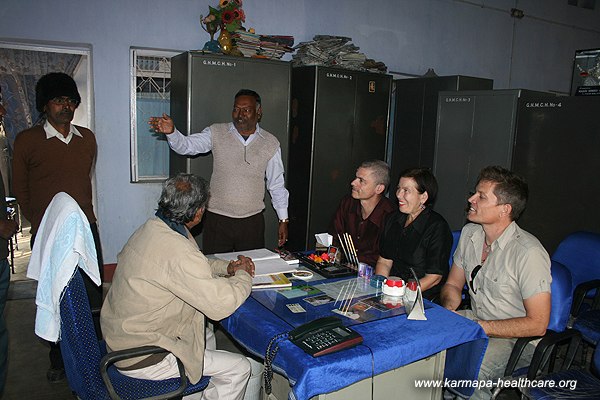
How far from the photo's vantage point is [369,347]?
1.73 m

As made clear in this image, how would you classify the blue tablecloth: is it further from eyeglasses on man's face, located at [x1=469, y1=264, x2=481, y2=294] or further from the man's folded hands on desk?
eyeglasses on man's face, located at [x1=469, y1=264, x2=481, y2=294]

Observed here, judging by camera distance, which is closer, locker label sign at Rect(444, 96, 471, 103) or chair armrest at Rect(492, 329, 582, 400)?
chair armrest at Rect(492, 329, 582, 400)

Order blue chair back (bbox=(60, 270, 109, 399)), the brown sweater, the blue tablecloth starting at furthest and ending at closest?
the brown sweater → blue chair back (bbox=(60, 270, 109, 399)) → the blue tablecloth

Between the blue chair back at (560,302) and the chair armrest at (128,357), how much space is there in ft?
5.63

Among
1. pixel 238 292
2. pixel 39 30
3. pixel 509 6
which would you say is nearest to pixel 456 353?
pixel 238 292

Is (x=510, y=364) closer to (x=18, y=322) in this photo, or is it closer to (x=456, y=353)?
(x=456, y=353)

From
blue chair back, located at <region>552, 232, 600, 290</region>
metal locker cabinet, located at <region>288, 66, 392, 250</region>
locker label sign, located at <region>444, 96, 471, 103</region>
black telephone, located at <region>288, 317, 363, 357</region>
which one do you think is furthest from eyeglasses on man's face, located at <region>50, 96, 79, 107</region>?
locker label sign, located at <region>444, 96, 471, 103</region>

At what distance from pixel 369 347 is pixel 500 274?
0.96 meters

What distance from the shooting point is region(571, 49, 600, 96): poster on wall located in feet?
12.8

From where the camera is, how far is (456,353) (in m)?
2.23

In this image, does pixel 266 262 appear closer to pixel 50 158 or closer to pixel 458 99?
pixel 50 158

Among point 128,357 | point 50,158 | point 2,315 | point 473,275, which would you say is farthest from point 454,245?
point 2,315

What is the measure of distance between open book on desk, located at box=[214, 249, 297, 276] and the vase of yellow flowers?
85.0 inches

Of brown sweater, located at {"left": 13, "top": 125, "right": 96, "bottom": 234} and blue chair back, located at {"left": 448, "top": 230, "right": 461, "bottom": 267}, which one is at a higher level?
brown sweater, located at {"left": 13, "top": 125, "right": 96, "bottom": 234}
